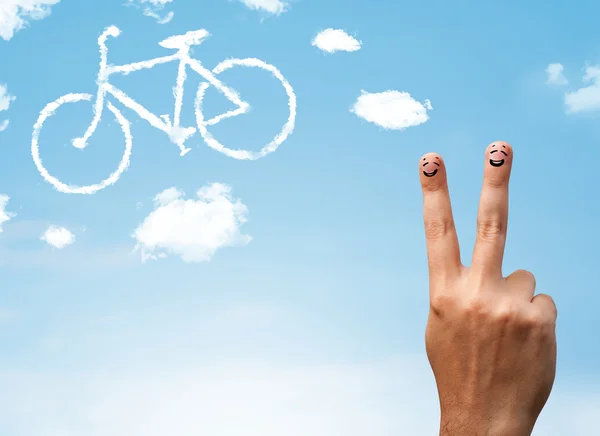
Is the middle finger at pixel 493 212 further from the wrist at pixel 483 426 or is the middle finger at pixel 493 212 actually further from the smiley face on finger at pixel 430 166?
the wrist at pixel 483 426

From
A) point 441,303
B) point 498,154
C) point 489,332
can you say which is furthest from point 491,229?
point 489,332

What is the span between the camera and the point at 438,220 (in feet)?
17.3

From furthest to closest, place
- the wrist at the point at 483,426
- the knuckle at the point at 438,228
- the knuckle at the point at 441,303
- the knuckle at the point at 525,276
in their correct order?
the knuckle at the point at 438,228 → the knuckle at the point at 525,276 → the knuckle at the point at 441,303 → the wrist at the point at 483,426

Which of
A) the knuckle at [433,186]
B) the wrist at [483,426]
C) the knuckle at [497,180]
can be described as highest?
the knuckle at [433,186]

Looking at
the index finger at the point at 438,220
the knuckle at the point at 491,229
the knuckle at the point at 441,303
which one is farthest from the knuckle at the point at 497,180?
the knuckle at the point at 441,303

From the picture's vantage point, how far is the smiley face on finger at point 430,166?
5285 millimetres

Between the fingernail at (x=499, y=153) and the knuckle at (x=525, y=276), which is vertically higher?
the fingernail at (x=499, y=153)

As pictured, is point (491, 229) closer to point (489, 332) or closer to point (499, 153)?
point (499, 153)

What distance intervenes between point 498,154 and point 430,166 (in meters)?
0.52

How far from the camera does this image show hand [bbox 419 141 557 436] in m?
4.75

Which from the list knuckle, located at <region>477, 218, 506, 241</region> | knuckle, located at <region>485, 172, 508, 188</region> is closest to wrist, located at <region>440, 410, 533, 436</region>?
knuckle, located at <region>477, 218, 506, 241</region>

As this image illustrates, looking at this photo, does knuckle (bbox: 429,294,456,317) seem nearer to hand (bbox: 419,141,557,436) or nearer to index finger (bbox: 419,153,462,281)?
hand (bbox: 419,141,557,436)

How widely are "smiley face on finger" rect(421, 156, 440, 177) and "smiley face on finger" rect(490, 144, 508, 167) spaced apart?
43cm

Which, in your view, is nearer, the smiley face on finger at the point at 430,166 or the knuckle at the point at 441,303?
the knuckle at the point at 441,303
